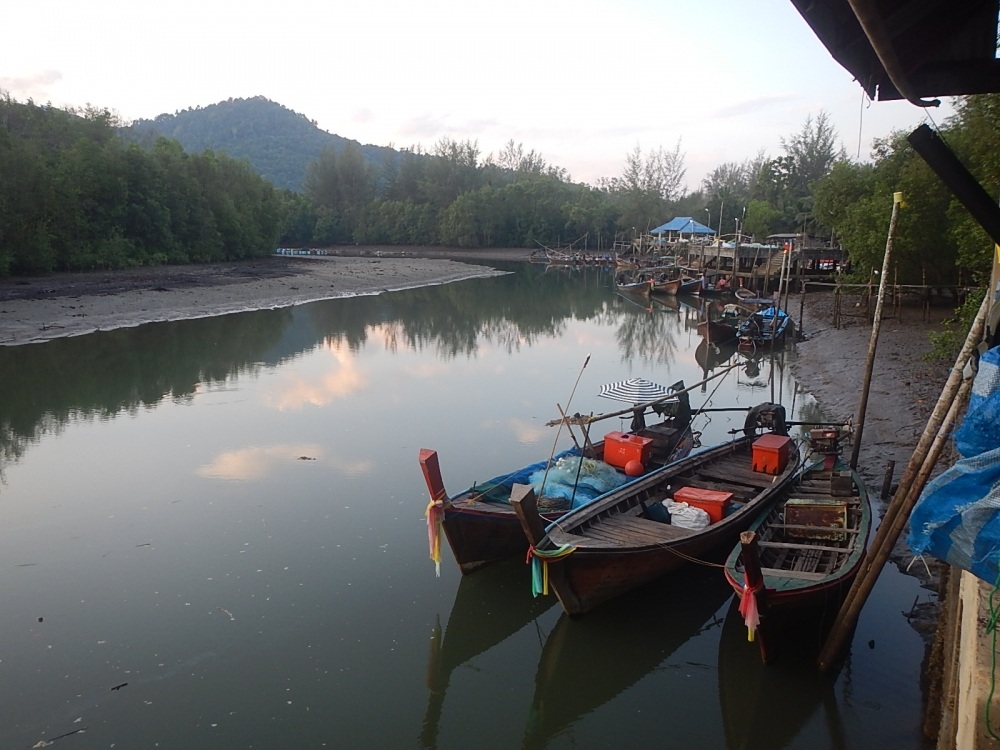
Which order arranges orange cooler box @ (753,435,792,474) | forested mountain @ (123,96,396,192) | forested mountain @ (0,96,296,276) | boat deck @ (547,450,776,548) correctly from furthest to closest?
forested mountain @ (123,96,396,192), forested mountain @ (0,96,296,276), orange cooler box @ (753,435,792,474), boat deck @ (547,450,776,548)

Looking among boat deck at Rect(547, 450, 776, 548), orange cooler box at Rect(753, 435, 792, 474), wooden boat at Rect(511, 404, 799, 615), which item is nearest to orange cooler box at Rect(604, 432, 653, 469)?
wooden boat at Rect(511, 404, 799, 615)

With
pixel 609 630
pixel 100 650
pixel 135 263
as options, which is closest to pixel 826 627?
pixel 609 630

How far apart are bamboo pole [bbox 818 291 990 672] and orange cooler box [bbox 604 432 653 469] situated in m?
3.57

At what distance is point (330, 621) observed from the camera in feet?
22.6

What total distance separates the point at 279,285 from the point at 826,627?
3509 cm

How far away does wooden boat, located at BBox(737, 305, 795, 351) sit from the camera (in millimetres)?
22328

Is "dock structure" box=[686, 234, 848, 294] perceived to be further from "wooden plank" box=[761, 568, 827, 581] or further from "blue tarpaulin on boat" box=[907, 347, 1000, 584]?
"blue tarpaulin on boat" box=[907, 347, 1000, 584]

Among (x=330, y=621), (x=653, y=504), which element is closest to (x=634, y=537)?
(x=653, y=504)

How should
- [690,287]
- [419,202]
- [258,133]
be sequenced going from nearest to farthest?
[690,287] < [419,202] < [258,133]

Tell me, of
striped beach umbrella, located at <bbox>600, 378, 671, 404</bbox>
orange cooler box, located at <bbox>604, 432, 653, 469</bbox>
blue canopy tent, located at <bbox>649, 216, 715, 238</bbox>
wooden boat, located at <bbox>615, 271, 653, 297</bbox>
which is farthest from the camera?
blue canopy tent, located at <bbox>649, 216, 715, 238</bbox>

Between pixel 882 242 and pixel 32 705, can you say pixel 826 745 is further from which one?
pixel 882 242

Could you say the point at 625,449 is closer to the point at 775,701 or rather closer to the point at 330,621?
the point at 775,701

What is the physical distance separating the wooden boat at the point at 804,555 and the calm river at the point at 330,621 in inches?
23.7

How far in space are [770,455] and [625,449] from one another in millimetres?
1880
